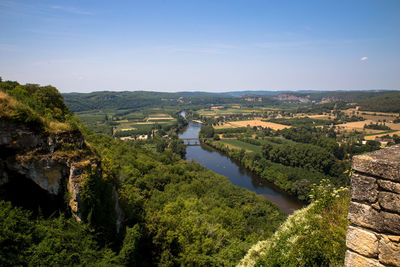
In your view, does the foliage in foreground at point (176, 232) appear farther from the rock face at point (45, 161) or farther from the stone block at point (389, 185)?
the stone block at point (389, 185)

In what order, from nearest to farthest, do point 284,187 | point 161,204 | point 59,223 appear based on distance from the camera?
point 59,223, point 161,204, point 284,187

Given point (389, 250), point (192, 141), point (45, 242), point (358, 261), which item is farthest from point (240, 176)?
point (389, 250)

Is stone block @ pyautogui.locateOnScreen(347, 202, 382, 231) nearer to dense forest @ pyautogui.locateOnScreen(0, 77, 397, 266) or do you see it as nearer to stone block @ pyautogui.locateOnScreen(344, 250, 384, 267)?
stone block @ pyautogui.locateOnScreen(344, 250, 384, 267)

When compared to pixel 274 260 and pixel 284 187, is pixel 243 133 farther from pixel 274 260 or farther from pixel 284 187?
pixel 274 260

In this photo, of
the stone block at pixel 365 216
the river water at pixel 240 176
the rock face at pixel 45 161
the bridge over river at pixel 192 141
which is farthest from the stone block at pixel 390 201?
the bridge over river at pixel 192 141

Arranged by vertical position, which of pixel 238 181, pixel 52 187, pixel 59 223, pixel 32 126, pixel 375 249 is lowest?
pixel 238 181

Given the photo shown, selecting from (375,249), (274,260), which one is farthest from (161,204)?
(375,249)

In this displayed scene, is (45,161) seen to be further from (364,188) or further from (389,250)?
(389,250)
